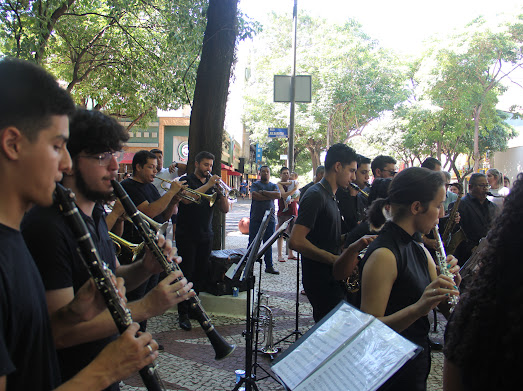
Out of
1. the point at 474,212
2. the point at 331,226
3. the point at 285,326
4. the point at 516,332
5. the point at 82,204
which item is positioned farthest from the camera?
the point at 474,212

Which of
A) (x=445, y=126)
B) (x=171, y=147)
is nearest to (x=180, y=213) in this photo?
(x=171, y=147)

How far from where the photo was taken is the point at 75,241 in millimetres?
1787

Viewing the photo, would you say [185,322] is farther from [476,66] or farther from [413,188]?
[476,66]

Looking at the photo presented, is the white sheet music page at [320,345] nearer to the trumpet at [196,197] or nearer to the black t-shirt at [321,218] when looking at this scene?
the black t-shirt at [321,218]

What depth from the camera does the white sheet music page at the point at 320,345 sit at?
1.63 metres

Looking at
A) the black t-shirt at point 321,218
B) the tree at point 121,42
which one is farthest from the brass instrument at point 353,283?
the tree at point 121,42

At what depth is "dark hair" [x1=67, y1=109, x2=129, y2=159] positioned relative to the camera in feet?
6.49

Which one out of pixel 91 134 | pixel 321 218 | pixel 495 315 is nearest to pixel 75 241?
pixel 91 134

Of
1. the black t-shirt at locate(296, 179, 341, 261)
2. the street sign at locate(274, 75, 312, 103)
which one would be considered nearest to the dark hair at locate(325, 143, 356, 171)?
the black t-shirt at locate(296, 179, 341, 261)

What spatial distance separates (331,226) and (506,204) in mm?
2508

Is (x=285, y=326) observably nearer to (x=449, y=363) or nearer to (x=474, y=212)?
(x=474, y=212)

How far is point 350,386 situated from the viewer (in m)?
1.51

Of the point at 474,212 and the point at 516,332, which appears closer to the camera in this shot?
the point at 516,332

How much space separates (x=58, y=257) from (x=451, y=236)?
5.52 metres
